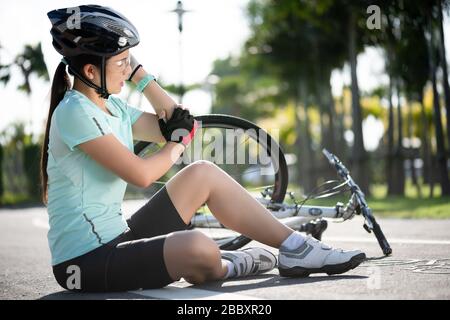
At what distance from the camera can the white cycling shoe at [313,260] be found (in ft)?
12.5

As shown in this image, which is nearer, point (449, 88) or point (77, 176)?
point (77, 176)

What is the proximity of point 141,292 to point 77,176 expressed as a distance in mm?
669

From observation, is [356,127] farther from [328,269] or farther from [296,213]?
[328,269]

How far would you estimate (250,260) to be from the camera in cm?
415

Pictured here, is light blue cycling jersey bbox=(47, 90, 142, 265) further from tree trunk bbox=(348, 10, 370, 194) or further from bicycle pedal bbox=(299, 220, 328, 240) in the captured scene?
tree trunk bbox=(348, 10, 370, 194)

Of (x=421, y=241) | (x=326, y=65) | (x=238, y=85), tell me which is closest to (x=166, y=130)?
(x=421, y=241)

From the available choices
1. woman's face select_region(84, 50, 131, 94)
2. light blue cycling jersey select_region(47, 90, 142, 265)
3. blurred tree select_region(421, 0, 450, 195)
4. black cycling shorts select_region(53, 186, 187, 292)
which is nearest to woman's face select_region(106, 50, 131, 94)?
woman's face select_region(84, 50, 131, 94)

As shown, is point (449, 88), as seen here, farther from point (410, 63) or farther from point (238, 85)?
point (238, 85)

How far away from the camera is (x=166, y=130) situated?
149 inches

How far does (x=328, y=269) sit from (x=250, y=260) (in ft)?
1.69

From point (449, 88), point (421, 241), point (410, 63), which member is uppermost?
point (410, 63)

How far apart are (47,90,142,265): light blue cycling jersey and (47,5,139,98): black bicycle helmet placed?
20cm

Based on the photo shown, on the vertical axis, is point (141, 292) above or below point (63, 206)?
below

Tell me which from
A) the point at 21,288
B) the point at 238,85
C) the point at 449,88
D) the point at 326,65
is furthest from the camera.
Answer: the point at 238,85
